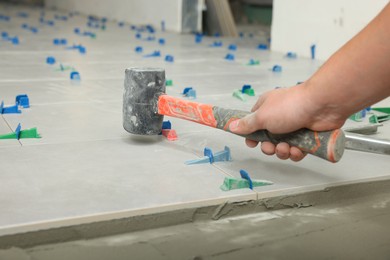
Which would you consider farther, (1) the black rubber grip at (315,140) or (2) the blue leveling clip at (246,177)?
(2) the blue leveling clip at (246,177)

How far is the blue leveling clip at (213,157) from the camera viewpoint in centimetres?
179

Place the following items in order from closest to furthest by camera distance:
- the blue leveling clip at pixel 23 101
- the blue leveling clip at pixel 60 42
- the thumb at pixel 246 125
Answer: the thumb at pixel 246 125 < the blue leveling clip at pixel 23 101 < the blue leveling clip at pixel 60 42

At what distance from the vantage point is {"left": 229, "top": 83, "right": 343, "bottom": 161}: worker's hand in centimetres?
137

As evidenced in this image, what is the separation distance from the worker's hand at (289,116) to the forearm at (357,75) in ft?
0.07

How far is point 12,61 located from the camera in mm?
3924

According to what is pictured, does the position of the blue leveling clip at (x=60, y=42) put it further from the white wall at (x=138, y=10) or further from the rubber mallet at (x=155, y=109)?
the rubber mallet at (x=155, y=109)

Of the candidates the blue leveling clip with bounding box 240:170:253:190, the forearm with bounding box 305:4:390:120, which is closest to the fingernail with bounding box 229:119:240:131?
the blue leveling clip with bounding box 240:170:253:190

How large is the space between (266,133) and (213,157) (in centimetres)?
31

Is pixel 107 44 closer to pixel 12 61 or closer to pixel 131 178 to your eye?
pixel 12 61

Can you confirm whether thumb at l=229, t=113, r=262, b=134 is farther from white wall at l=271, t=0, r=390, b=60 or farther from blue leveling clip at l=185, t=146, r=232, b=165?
white wall at l=271, t=0, r=390, b=60

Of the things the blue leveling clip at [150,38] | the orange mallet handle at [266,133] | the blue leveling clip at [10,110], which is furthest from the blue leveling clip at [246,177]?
the blue leveling clip at [150,38]

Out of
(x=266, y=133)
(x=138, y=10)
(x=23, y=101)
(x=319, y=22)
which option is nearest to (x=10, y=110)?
(x=23, y=101)

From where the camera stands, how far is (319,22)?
461cm

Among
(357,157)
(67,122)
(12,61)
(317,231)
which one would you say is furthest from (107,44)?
(317,231)
